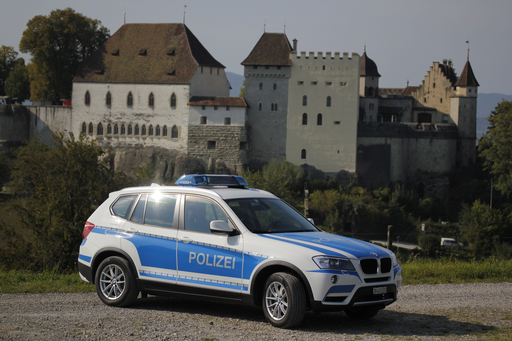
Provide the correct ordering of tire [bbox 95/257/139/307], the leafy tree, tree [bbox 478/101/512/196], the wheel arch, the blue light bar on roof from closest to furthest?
the wheel arch, tire [bbox 95/257/139/307], the blue light bar on roof, the leafy tree, tree [bbox 478/101/512/196]

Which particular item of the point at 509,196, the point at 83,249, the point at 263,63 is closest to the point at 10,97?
the point at 263,63

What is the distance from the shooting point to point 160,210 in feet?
28.9

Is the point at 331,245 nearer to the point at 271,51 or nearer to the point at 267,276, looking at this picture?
the point at 267,276

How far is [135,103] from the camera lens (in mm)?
57875

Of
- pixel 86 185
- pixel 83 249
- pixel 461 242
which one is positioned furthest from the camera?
pixel 461 242

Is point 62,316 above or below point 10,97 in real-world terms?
below

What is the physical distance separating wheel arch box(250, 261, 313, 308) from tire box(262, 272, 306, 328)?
0.26ft

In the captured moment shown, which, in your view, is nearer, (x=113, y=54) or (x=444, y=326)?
(x=444, y=326)

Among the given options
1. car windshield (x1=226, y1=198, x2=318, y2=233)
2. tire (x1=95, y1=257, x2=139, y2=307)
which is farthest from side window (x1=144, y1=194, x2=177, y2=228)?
car windshield (x1=226, y1=198, x2=318, y2=233)

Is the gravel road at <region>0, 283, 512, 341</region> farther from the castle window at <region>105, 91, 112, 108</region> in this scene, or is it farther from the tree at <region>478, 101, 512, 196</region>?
the tree at <region>478, 101, 512, 196</region>

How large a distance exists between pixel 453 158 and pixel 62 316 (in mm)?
57696

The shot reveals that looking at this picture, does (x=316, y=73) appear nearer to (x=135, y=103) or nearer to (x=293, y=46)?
(x=293, y=46)

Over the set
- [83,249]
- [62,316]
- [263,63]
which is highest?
[263,63]

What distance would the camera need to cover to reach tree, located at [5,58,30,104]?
6950cm
